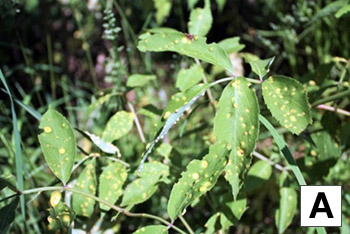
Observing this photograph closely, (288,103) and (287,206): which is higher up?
(288,103)

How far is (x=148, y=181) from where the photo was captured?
1.15m

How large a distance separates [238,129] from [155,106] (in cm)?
43

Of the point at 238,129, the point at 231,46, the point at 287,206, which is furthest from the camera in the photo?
the point at 231,46

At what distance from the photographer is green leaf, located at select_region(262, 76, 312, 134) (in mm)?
970

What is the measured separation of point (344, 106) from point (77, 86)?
4.28 feet

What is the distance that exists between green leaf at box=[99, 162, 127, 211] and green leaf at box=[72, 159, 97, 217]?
3 centimetres

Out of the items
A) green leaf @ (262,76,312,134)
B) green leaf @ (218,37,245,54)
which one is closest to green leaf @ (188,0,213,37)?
green leaf @ (218,37,245,54)

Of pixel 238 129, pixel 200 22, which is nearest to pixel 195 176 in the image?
pixel 238 129

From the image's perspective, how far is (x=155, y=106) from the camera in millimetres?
1353

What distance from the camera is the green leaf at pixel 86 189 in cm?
116

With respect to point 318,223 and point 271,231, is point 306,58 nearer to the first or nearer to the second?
point 271,231

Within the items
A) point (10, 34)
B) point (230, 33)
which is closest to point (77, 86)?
point (10, 34)

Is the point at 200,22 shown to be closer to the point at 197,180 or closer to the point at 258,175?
the point at 258,175

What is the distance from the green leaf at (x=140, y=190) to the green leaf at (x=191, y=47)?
1.03 ft
